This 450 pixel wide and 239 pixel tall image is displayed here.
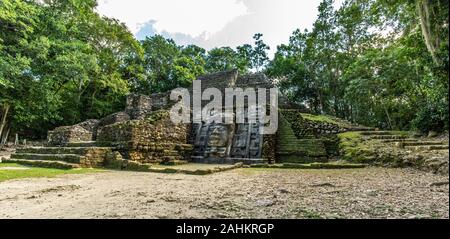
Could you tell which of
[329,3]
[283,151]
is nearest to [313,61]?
[329,3]

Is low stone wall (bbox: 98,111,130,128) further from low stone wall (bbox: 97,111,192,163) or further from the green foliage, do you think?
the green foliage

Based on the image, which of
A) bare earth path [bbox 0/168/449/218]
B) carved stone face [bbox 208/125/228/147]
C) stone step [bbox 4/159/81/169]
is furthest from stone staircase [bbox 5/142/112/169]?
carved stone face [bbox 208/125/228/147]

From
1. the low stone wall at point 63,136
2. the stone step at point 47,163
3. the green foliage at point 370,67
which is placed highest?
the green foliage at point 370,67

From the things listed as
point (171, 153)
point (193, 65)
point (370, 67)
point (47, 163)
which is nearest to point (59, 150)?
point (47, 163)

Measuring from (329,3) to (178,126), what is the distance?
1747cm

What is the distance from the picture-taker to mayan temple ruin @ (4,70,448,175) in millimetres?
9930

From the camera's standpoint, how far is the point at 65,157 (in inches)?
386

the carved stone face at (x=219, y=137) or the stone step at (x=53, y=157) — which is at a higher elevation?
the carved stone face at (x=219, y=137)

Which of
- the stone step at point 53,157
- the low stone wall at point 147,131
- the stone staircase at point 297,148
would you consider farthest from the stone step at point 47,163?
the stone staircase at point 297,148

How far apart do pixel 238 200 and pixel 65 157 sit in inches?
317

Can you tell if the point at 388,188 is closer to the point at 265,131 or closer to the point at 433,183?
the point at 433,183

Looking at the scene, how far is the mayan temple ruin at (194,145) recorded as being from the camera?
9.93m

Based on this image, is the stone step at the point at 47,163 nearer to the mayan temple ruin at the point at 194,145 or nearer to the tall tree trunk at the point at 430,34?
the mayan temple ruin at the point at 194,145

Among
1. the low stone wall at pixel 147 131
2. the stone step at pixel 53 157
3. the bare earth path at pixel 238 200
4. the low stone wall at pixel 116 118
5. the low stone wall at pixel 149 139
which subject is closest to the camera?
the bare earth path at pixel 238 200
